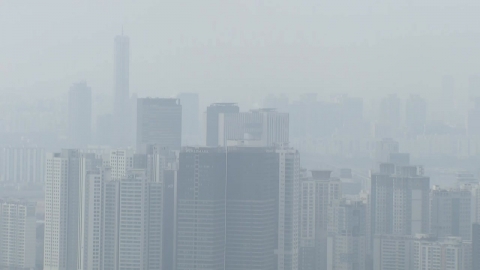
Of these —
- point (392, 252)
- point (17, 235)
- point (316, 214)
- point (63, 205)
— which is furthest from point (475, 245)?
point (17, 235)

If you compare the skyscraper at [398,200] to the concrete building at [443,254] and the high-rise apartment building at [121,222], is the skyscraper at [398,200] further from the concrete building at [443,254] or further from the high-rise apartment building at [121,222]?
the high-rise apartment building at [121,222]

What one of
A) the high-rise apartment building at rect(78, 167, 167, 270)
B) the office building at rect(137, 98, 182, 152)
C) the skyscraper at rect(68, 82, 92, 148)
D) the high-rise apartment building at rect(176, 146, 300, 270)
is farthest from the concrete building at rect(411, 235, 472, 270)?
the skyscraper at rect(68, 82, 92, 148)

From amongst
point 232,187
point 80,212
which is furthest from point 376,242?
point 80,212

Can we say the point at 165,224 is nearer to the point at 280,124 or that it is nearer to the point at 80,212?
the point at 80,212

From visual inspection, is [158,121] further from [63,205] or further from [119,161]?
[63,205]

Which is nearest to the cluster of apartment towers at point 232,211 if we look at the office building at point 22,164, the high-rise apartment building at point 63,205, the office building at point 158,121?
the high-rise apartment building at point 63,205

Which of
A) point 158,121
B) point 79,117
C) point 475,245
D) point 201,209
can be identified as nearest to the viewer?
point 475,245
